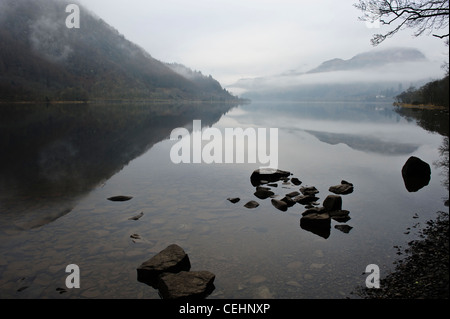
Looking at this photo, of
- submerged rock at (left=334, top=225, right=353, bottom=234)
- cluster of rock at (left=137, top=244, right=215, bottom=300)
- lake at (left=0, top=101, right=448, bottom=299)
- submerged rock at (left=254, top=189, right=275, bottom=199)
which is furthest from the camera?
submerged rock at (left=254, top=189, right=275, bottom=199)

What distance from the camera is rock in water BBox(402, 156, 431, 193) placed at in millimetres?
24141

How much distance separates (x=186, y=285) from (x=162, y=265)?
1565 millimetres

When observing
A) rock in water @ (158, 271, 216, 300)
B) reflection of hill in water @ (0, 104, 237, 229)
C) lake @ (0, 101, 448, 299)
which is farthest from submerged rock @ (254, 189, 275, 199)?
reflection of hill in water @ (0, 104, 237, 229)

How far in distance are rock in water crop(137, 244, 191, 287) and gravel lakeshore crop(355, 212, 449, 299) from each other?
601 centimetres

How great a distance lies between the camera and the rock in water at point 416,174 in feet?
79.2

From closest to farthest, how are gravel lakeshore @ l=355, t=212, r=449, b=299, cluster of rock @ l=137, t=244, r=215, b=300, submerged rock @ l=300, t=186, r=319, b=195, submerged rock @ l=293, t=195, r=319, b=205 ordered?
gravel lakeshore @ l=355, t=212, r=449, b=299 < cluster of rock @ l=137, t=244, r=215, b=300 < submerged rock @ l=293, t=195, r=319, b=205 < submerged rock @ l=300, t=186, r=319, b=195

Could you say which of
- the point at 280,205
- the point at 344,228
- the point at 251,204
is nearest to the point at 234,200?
the point at 251,204

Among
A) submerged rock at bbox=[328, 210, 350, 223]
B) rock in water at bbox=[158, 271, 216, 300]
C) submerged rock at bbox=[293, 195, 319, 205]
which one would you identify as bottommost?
rock in water at bbox=[158, 271, 216, 300]

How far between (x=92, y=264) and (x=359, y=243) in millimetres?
11110

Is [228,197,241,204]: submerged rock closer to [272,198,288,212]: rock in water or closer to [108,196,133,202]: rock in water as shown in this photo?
[272,198,288,212]: rock in water

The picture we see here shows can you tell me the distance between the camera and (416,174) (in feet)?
86.3

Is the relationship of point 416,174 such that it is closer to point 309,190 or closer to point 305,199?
point 309,190
